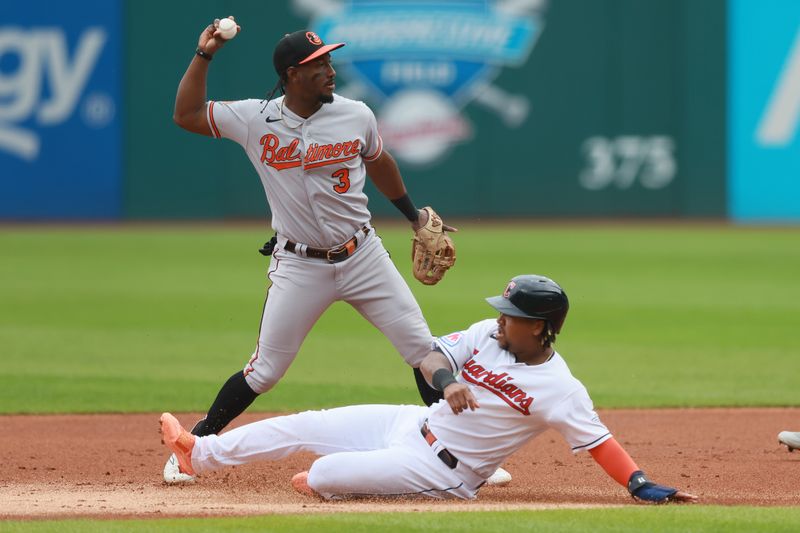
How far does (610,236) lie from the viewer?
20328 millimetres

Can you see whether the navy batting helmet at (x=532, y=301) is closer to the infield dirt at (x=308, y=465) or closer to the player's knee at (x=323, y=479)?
the infield dirt at (x=308, y=465)

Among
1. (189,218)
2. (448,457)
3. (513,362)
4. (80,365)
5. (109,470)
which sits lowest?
(189,218)

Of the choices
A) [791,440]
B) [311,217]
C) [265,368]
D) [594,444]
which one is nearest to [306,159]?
[311,217]

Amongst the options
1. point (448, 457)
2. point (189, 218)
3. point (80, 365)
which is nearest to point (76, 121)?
point (189, 218)

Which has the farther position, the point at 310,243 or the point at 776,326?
the point at 776,326

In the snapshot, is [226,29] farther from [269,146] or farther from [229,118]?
[269,146]

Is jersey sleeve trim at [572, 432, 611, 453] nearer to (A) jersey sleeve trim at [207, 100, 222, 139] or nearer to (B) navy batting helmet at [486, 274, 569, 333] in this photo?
(B) navy batting helmet at [486, 274, 569, 333]

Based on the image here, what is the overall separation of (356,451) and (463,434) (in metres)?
0.49

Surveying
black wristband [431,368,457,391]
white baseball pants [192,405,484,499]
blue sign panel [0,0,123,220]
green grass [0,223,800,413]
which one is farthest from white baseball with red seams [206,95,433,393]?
blue sign panel [0,0,123,220]

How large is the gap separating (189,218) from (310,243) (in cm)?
1732

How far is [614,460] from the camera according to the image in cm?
490

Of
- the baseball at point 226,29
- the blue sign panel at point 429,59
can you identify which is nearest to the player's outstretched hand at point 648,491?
the baseball at point 226,29

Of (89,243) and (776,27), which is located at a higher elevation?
(776,27)

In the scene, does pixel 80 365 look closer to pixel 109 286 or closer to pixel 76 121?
pixel 109 286
